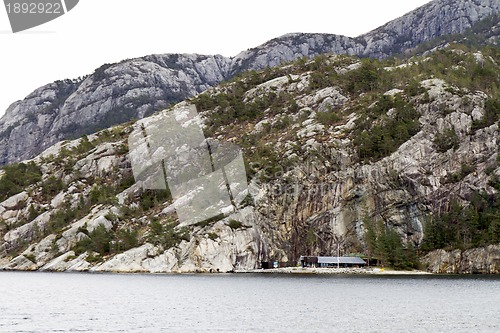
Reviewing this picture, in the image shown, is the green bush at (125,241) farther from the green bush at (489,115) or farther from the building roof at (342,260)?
the green bush at (489,115)

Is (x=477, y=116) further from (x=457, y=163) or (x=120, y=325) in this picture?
(x=120, y=325)

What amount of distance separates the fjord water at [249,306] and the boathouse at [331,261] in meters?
42.8

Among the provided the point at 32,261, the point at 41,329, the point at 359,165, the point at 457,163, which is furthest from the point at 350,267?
the point at 41,329

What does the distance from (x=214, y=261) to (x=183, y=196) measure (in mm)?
33198

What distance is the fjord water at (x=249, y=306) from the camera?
6397 cm

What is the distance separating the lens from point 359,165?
7170 inches

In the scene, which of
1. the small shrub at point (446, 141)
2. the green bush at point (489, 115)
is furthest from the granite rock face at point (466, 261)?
the green bush at point (489, 115)

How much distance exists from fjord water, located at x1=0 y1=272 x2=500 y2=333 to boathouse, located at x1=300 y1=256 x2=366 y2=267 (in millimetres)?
42770

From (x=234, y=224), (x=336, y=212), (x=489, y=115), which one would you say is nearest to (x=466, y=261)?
(x=336, y=212)

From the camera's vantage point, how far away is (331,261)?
172 m

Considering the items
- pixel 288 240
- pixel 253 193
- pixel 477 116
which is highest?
pixel 477 116

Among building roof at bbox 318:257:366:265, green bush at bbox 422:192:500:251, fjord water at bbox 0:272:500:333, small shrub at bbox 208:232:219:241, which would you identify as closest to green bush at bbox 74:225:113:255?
small shrub at bbox 208:232:219:241

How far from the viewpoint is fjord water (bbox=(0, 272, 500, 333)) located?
210 feet

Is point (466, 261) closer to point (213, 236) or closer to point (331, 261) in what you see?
point (331, 261)
